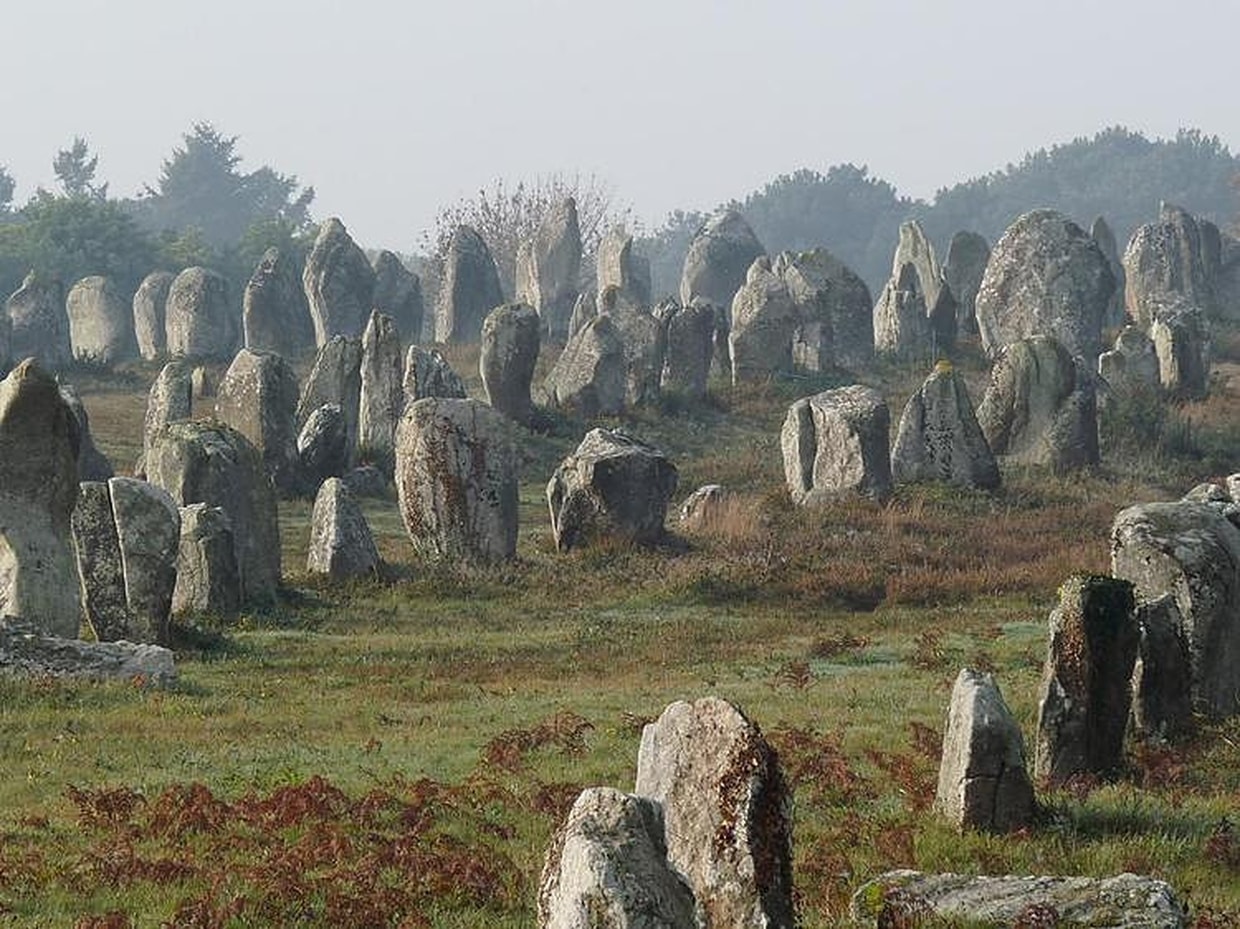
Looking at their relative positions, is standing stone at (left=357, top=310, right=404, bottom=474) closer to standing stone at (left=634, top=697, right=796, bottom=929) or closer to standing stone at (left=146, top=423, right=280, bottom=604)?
standing stone at (left=146, top=423, right=280, bottom=604)

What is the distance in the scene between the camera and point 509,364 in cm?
4581

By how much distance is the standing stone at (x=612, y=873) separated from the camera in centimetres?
775

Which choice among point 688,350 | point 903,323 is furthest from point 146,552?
point 903,323

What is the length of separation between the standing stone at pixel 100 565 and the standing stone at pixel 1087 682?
1204 cm

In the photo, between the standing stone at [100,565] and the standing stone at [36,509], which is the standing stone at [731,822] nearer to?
the standing stone at [36,509]

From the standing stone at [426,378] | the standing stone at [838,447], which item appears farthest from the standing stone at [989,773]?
the standing stone at [426,378]

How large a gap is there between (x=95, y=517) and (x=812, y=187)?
124m

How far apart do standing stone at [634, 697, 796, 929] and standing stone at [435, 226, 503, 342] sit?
58.9 metres

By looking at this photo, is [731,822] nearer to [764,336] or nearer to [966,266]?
[764,336]

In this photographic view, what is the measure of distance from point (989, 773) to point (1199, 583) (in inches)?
209

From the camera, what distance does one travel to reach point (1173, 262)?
209 ft

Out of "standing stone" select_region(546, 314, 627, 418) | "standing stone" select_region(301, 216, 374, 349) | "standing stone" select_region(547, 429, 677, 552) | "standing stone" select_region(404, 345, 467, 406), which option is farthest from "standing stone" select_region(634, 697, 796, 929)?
"standing stone" select_region(301, 216, 374, 349)

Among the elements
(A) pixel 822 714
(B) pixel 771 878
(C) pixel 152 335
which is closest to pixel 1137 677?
(A) pixel 822 714

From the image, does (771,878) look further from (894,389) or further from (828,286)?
(828,286)
